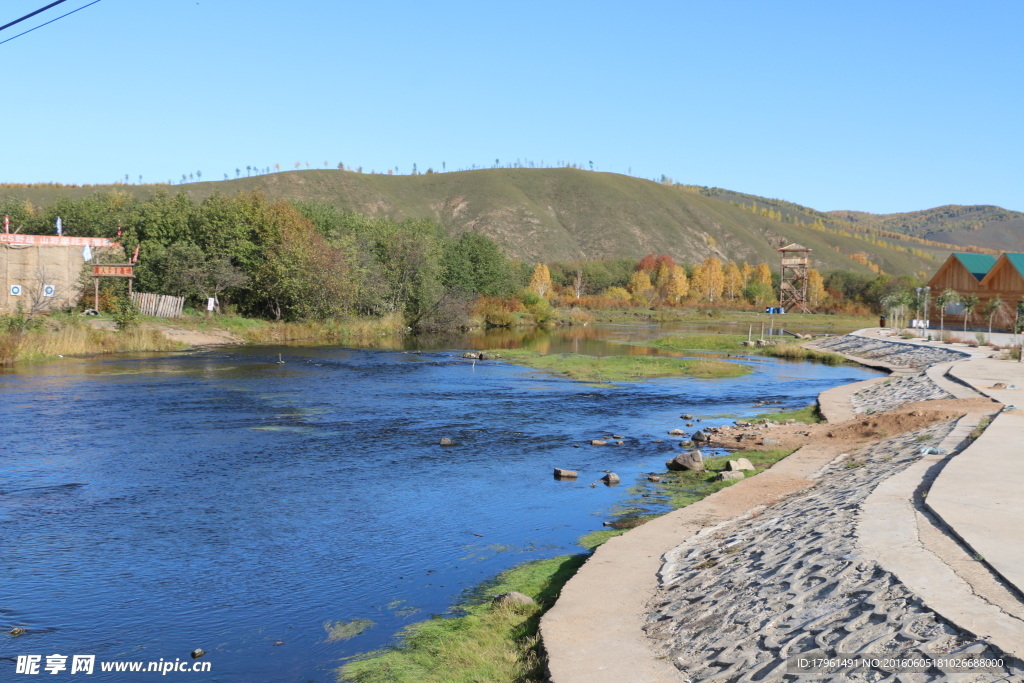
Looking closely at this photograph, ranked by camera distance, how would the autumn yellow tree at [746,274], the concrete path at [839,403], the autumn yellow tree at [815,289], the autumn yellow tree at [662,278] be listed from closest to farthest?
1. the concrete path at [839,403]
2. the autumn yellow tree at [815,289]
3. the autumn yellow tree at [662,278]
4. the autumn yellow tree at [746,274]

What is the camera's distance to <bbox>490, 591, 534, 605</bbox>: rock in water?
38.3 ft

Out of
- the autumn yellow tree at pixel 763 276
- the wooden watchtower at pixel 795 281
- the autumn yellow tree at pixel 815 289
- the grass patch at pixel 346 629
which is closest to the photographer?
the grass patch at pixel 346 629

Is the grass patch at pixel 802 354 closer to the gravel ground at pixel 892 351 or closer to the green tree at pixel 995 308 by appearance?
the gravel ground at pixel 892 351

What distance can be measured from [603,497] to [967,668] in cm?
1139

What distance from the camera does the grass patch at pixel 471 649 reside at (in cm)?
973

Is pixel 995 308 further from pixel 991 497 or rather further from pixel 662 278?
pixel 662 278

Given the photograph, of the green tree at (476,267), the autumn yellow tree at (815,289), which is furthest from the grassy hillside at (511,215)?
the green tree at (476,267)

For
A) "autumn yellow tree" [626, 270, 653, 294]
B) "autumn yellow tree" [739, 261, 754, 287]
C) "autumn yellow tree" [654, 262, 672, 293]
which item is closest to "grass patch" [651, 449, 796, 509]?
"autumn yellow tree" [626, 270, 653, 294]

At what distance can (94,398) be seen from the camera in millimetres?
30266

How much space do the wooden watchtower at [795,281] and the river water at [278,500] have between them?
97815 mm

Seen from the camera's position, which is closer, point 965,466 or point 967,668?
point 967,668

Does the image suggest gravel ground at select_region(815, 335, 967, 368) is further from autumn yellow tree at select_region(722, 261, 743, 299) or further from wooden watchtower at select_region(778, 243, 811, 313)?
autumn yellow tree at select_region(722, 261, 743, 299)

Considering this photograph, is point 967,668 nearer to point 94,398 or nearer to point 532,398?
point 532,398

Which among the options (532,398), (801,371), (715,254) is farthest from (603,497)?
(715,254)
